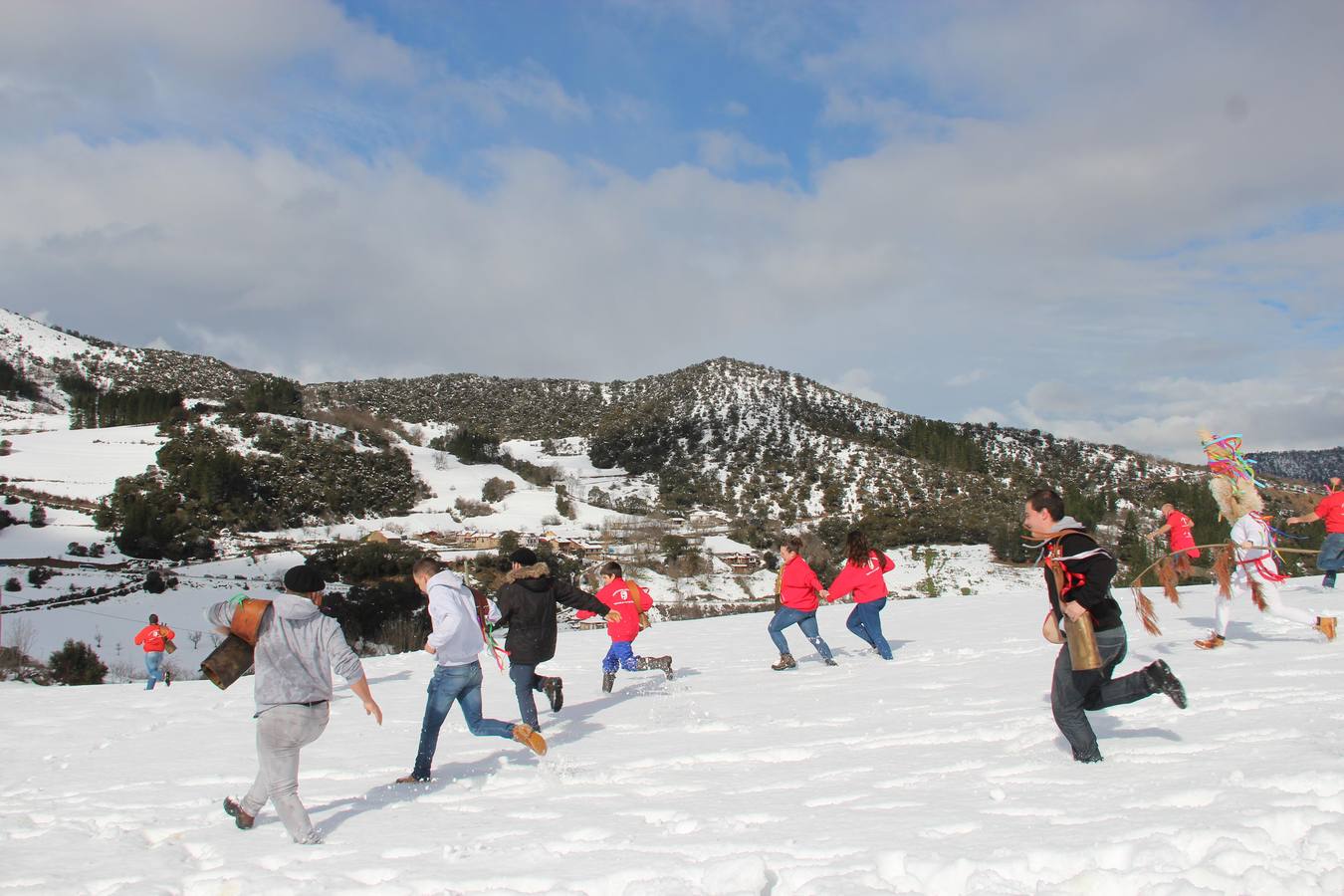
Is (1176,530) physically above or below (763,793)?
above

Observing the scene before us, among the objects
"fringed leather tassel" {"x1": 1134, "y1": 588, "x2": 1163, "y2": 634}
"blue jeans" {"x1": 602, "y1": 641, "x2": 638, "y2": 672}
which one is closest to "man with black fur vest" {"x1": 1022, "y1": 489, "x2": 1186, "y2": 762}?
"fringed leather tassel" {"x1": 1134, "y1": 588, "x2": 1163, "y2": 634}

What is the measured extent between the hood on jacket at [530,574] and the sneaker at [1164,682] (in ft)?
16.4

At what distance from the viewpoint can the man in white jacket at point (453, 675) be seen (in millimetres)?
7082

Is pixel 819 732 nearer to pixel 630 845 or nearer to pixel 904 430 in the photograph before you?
pixel 630 845

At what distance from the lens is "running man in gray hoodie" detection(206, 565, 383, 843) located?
5.62m

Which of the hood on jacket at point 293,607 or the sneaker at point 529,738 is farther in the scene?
the sneaker at point 529,738

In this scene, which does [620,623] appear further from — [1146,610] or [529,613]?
[1146,610]

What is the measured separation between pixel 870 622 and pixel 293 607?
7963mm

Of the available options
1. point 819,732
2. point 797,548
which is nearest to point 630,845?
point 819,732

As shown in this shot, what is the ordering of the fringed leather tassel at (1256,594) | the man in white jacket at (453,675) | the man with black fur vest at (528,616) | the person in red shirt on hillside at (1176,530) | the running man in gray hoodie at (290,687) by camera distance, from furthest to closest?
1. the person in red shirt on hillside at (1176,530)
2. the fringed leather tassel at (1256,594)
3. the man with black fur vest at (528,616)
4. the man in white jacket at (453,675)
5. the running man in gray hoodie at (290,687)

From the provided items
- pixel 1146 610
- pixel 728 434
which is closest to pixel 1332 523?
pixel 1146 610

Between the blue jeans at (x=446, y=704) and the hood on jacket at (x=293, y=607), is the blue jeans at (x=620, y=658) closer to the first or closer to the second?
the blue jeans at (x=446, y=704)

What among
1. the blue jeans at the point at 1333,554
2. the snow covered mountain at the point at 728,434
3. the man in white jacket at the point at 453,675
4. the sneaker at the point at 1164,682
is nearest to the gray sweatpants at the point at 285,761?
the man in white jacket at the point at 453,675

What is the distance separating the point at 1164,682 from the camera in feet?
18.7
